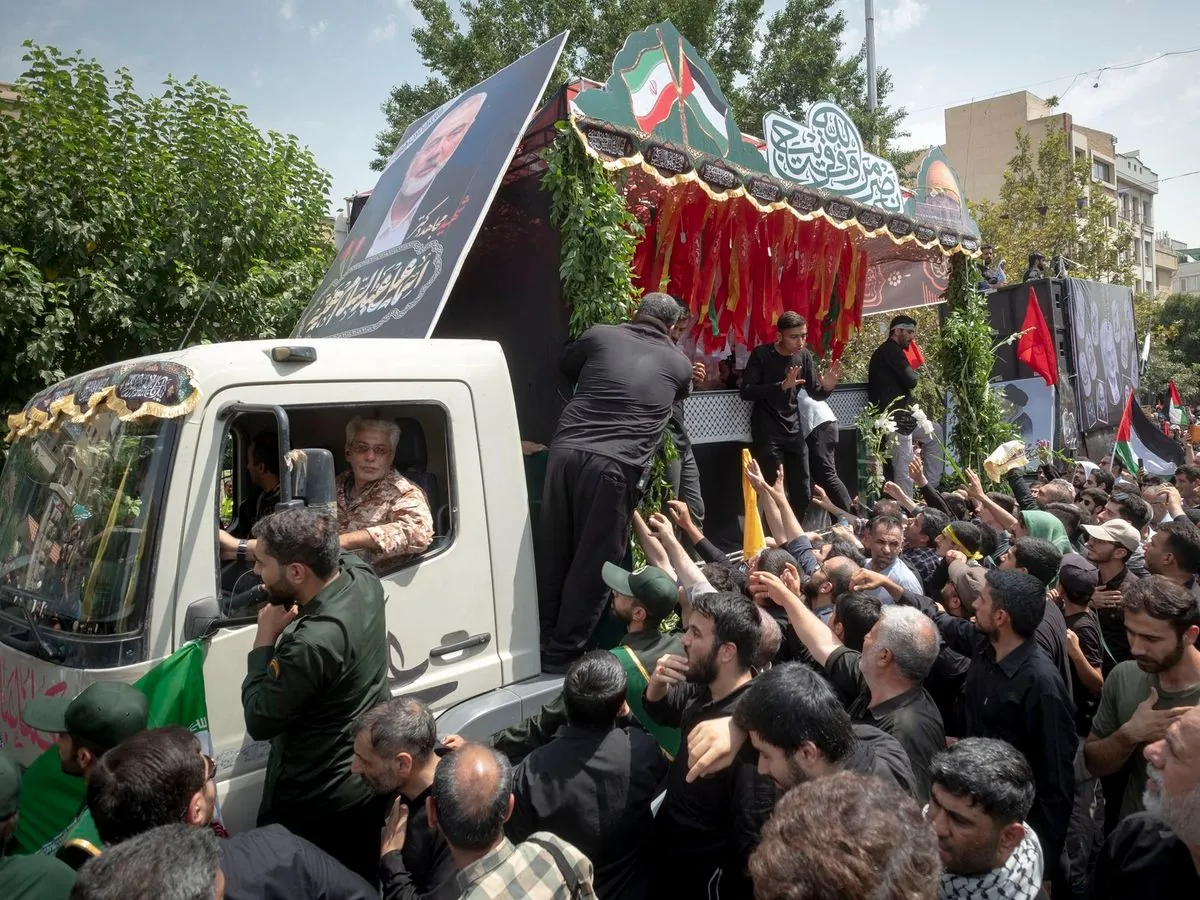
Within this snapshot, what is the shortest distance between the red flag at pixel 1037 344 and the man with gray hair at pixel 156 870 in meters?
9.63

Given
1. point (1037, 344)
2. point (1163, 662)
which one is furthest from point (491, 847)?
point (1037, 344)

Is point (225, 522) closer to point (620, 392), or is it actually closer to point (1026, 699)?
point (620, 392)

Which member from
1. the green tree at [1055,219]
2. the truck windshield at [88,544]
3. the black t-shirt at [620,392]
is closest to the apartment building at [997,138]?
the green tree at [1055,219]

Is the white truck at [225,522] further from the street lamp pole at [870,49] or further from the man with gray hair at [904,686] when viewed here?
the street lamp pole at [870,49]

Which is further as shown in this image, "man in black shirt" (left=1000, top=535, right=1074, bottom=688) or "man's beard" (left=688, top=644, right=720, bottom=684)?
"man in black shirt" (left=1000, top=535, right=1074, bottom=688)

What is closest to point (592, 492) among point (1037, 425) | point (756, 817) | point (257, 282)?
point (756, 817)

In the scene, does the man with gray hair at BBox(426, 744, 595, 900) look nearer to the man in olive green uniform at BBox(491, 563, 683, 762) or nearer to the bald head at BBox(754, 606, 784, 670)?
the man in olive green uniform at BBox(491, 563, 683, 762)

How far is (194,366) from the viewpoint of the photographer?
2.76m

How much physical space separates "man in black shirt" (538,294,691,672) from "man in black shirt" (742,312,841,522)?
6.11 feet

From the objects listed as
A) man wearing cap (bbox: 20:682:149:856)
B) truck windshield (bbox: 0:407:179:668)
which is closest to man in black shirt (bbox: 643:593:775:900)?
man wearing cap (bbox: 20:682:149:856)

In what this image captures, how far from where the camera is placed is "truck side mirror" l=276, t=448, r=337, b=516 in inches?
108

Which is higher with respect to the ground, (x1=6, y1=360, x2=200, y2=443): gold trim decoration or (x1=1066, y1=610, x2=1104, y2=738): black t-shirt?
(x1=6, y1=360, x2=200, y2=443): gold trim decoration

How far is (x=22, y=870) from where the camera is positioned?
1.92 meters

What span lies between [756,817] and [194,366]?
2.24 m
